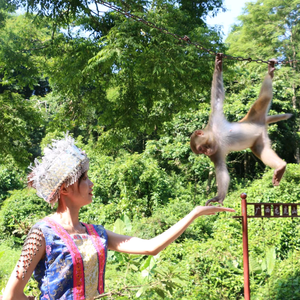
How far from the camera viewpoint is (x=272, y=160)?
2.01 meters

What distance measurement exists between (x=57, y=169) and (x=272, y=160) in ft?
4.03

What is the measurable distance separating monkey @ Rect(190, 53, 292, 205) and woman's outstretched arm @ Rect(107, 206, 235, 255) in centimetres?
54

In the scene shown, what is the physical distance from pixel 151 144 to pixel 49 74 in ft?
14.9

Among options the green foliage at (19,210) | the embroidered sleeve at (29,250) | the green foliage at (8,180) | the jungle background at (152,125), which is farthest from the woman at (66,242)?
the green foliage at (8,180)

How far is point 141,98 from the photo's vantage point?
5148mm

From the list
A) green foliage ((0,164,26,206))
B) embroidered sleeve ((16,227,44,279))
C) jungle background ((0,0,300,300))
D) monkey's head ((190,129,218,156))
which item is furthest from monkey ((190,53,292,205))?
green foliage ((0,164,26,206))

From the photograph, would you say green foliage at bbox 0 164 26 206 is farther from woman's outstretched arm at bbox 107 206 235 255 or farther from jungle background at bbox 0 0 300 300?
woman's outstretched arm at bbox 107 206 235 255

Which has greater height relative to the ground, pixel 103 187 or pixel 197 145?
pixel 103 187

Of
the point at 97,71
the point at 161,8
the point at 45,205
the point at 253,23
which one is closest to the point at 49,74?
the point at 97,71

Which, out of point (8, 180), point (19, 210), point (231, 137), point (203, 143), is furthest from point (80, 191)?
point (8, 180)

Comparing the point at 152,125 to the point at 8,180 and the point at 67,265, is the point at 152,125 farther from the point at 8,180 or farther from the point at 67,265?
the point at 8,180

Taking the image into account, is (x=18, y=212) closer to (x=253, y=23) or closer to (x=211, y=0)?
(x=211, y=0)

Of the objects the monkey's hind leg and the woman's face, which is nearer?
the woman's face

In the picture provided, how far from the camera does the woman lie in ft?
4.18
